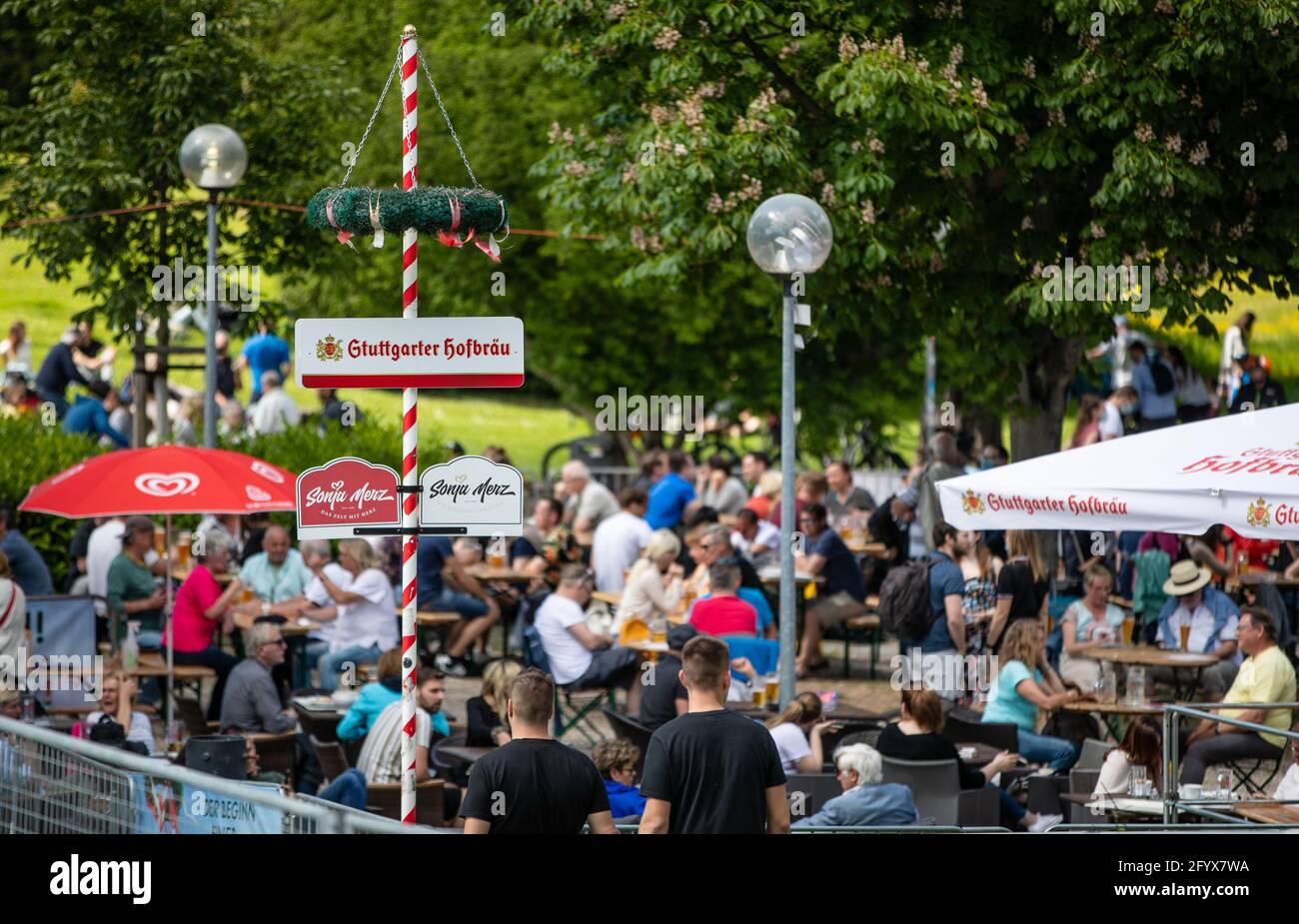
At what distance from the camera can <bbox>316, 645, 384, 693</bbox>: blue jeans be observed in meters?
14.2

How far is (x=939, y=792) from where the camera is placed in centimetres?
1049

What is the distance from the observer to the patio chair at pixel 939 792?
34.0ft

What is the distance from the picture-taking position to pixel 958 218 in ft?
50.9

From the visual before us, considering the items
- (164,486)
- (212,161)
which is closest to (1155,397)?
(212,161)

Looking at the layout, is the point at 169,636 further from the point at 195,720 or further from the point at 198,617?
the point at 198,617

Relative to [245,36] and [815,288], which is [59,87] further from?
[815,288]

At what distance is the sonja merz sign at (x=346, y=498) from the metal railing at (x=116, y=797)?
5.53 ft

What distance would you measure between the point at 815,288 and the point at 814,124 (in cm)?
144

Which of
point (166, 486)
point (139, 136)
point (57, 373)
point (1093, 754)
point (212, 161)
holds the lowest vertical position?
point (1093, 754)

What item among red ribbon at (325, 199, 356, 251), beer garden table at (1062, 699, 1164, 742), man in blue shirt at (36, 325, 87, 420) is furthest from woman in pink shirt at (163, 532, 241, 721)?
man in blue shirt at (36, 325, 87, 420)

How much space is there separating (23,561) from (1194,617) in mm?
9088

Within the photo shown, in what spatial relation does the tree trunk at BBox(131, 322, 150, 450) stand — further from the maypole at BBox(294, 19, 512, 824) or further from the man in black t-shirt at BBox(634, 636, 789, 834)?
the man in black t-shirt at BBox(634, 636, 789, 834)

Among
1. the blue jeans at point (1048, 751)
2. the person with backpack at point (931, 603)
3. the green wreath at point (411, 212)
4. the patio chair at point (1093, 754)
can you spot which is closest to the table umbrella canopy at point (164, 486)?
the green wreath at point (411, 212)
